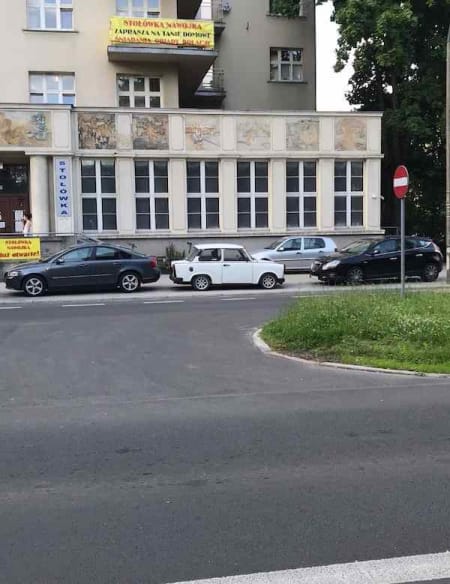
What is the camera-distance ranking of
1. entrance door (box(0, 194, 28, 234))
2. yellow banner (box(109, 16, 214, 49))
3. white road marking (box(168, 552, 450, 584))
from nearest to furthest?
white road marking (box(168, 552, 450, 584))
entrance door (box(0, 194, 28, 234))
yellow banner (box(109, 16, 214, 49))

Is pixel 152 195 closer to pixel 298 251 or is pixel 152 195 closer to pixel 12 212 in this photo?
pixel 12 212

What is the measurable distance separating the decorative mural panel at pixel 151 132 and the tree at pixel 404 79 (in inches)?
388

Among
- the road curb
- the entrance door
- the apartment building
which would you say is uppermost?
the apartment building

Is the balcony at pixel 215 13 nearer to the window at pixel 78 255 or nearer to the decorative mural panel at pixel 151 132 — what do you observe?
the decorative mural panel at pixel 151 132

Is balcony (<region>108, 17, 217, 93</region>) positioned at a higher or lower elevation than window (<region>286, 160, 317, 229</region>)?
higher

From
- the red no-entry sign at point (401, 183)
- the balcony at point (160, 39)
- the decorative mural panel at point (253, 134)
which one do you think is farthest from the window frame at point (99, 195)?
the red no-entry sign at point (401, 183)

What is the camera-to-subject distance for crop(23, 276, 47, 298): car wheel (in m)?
19.3

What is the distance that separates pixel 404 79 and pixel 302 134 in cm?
933

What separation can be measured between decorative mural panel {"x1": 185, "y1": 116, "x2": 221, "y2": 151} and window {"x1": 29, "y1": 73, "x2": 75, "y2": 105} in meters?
6.40

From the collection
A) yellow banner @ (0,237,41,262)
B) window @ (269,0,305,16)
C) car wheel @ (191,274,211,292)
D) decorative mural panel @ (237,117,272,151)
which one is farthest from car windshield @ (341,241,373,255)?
window @ (269,0,305,16)

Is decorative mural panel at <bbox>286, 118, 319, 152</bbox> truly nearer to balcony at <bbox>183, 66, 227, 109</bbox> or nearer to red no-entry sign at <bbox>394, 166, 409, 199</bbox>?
balcony at <bbox>183, 66, 227, 109</bbox>

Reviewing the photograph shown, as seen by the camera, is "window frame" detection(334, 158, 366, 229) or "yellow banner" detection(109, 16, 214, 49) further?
"window frame" detection(334, 158, 366, 229)

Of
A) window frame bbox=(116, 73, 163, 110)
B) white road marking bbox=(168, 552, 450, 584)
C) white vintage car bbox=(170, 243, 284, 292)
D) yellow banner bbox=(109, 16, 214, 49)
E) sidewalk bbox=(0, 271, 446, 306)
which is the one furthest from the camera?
window frame bbox=(116, 73, 163, 110)

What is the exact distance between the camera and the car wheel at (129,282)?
66.6 feet
